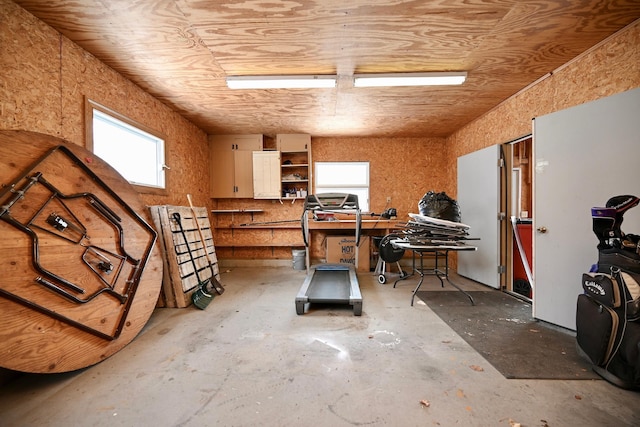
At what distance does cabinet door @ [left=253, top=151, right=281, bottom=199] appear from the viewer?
183 inches

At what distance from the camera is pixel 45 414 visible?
1.31m

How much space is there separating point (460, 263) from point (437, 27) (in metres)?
3.54

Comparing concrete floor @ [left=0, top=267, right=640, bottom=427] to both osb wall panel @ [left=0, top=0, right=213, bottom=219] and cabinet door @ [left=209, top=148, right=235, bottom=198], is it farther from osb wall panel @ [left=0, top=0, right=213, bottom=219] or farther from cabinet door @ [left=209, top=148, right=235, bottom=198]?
cabinet door @ [left=209, top=148, right=235, bottom=198]

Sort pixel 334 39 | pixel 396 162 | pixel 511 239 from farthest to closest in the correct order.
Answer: pixel 396 162 → pixel 511 239 → pixel 334 39

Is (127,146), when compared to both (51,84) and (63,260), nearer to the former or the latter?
(51,84)

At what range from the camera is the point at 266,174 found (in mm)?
4676

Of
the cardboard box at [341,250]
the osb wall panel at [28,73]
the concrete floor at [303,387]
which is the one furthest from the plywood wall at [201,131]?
the concrete floor at [303,387]

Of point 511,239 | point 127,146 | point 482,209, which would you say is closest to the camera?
point 127,146

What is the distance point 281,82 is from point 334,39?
34.0 inches

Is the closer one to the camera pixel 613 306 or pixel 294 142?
pixel 613 306

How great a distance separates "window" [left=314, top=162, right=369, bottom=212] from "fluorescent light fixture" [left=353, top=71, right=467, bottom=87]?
229 centimetres

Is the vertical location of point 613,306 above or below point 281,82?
below

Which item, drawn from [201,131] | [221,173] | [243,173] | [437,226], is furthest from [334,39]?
[221,173]

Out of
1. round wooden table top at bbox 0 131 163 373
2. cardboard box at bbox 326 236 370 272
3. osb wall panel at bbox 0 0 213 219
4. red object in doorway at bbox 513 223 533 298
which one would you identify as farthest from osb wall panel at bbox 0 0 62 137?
red object in doorway at bbox 513 223 533 298
